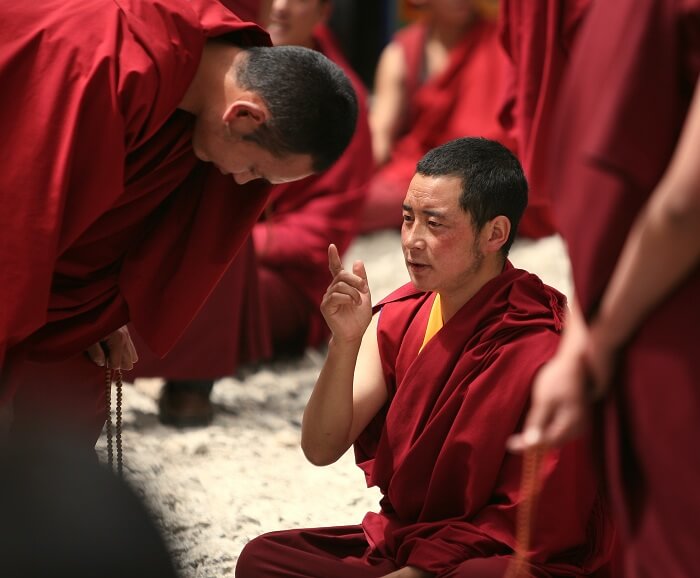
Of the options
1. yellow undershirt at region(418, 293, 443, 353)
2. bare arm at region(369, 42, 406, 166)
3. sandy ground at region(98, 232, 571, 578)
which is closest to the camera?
yellow undershirt at region(418, 293, 443, 353)

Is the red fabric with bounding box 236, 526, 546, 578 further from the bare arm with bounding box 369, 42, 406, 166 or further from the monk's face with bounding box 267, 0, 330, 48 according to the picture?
the bare arm with bounding box 369, 42, 406, 166

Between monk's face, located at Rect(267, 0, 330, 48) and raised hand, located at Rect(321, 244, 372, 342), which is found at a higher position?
raised hand, located at Rect(321, 244, 372, 342)

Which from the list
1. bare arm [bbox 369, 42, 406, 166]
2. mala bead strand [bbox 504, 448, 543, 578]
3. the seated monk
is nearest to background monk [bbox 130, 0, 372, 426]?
the seated monk

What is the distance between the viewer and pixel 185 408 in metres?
3.82

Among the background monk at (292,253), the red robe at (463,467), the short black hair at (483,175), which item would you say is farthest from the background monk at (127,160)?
the background monk at (292,253)

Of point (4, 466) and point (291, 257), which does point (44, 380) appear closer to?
point (4, 466)

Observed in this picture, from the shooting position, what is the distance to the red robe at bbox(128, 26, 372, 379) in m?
4.17

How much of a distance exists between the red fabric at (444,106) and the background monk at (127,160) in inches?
130

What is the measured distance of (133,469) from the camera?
10.8 feet

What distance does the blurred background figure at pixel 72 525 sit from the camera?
3.66ft

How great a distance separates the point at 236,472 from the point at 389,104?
10.5ft

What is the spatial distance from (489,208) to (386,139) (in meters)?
3.82

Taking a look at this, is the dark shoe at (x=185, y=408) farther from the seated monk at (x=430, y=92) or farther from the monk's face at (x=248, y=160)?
the seated monk at (x=430, y=92)

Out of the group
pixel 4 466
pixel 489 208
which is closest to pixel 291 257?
pixel 489 208
